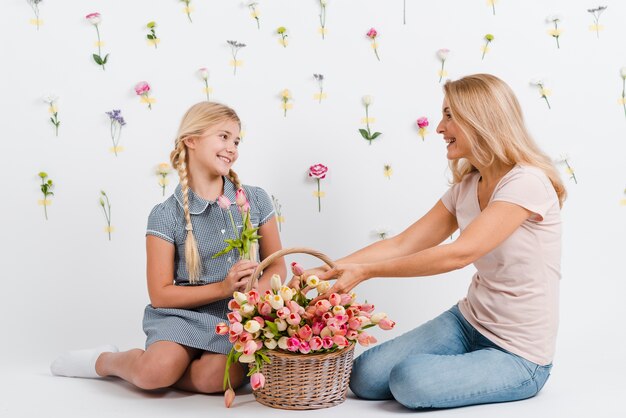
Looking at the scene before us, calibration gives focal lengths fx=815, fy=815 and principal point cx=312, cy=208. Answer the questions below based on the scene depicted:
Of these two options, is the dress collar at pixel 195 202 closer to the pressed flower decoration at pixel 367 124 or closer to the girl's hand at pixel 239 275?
the girl's hand at pixel 239 275

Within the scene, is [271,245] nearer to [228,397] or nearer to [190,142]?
[190,142]

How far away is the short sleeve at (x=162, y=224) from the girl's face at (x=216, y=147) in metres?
0.17

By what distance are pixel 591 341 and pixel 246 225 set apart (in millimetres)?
1229

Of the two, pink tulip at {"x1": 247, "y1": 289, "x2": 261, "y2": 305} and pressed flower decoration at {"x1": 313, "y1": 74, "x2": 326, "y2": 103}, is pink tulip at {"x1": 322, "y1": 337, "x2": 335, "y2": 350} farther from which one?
pressed flower decoration at {"x1": 313, "y1": 74, "x2": 326, "y2": 103}

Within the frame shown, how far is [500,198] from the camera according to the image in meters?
1.96

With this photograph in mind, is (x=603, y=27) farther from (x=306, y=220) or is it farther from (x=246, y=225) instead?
(x=246, y=225)

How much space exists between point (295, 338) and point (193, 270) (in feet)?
1.65

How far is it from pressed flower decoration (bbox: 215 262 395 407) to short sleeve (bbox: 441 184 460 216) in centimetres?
47

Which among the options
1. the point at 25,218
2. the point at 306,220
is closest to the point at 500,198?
the point at 306,220

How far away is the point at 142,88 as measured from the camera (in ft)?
8.78

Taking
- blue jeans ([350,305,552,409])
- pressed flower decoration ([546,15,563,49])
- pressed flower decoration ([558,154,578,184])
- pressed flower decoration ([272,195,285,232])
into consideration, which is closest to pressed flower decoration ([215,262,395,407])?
blue jeans ([350,305,552,409])

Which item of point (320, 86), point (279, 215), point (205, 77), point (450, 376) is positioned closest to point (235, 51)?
point (205, 77)

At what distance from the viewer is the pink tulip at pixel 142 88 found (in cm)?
267

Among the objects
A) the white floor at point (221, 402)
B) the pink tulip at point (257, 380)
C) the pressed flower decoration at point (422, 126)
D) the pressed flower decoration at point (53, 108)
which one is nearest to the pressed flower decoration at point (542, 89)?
the pressed flower decoration at point (422, 126)
